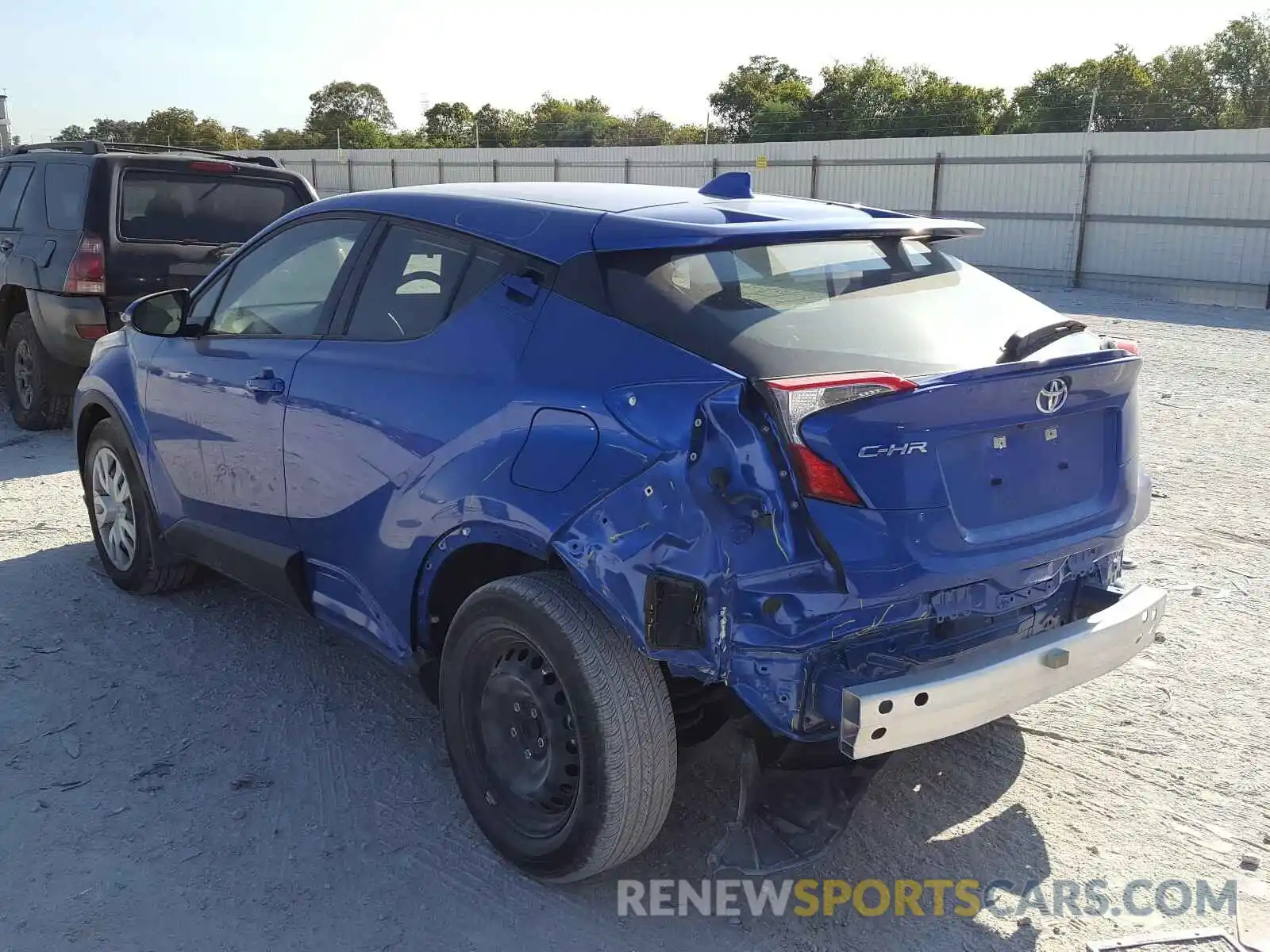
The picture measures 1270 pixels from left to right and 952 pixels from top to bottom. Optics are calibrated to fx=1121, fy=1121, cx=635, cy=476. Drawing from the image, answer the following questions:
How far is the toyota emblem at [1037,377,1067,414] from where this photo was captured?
283 centimetres

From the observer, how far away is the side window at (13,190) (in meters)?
8.31

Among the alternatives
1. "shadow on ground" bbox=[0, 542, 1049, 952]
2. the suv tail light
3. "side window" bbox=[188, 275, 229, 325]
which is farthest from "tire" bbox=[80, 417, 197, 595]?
the suv tail light

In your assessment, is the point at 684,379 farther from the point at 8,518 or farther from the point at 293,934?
the point at 8,518

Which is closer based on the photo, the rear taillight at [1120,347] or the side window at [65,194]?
the rear taillight at [1120,347]

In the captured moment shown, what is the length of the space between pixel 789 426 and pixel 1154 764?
1.96 m

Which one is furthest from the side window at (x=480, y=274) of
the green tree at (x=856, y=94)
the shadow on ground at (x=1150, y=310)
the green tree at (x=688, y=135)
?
the green tree at (x=688, y=135)

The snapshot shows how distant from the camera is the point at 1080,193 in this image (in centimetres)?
1970

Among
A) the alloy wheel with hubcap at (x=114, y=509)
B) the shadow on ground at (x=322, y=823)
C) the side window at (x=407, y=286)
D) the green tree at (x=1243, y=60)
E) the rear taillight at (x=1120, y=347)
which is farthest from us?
the green tree at (x=1243, y=60)

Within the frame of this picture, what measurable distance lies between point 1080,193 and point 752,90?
152ft

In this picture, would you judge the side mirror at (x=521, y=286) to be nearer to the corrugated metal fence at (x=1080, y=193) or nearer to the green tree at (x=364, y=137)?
the corrugated metal fence at (x=1080, y=193)

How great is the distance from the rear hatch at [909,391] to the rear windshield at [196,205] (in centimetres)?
584

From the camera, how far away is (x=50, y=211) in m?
7.90

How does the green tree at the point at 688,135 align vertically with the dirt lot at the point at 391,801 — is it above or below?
above

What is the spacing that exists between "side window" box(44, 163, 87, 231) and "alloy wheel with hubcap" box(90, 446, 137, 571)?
126 inches
